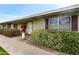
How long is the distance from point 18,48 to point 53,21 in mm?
3247

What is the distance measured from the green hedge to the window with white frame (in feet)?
4.40

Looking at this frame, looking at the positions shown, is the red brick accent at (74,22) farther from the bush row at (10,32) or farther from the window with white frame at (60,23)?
the bush row at (10,32)

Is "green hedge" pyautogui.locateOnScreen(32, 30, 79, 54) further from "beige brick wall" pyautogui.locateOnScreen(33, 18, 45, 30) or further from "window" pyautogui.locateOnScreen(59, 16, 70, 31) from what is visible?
"window" pyautogui.locateOnScreen(59, 16, 70, 31)

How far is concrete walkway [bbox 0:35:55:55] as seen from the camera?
24.7 ft

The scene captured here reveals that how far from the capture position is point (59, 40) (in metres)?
7.46

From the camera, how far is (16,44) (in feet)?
27.5

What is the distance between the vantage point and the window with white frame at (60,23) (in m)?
8.95

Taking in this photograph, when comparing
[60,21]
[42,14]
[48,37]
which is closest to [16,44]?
[48,37]

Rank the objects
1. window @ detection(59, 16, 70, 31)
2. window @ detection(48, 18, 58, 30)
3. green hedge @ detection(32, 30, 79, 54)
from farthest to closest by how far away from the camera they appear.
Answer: window @ detection(48, 18, 58, 30) → window @ detection(59, 16, 70, 31) → green hedge @ detection(32, 30, 79, 54)

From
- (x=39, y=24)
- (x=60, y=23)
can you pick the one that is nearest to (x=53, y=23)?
(x=60, y=23)

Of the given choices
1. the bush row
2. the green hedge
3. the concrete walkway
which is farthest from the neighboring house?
the concrete walkway

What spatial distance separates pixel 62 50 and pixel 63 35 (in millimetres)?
764
